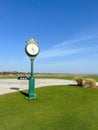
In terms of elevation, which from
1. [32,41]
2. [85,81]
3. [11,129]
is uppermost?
[32,41]

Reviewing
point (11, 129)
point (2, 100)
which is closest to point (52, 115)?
point (11, 129)

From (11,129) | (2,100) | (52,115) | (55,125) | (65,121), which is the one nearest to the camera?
(11,129)

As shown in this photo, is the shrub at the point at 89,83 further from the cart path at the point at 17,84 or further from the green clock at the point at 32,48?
the green clock at the point at 32,48

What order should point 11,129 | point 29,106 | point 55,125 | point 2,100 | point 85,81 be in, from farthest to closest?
point 85,81, point 2,100, point 29,106, point 55,125, point 11,129

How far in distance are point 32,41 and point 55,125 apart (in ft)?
18.8

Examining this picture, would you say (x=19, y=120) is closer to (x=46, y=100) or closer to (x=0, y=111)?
(x=0, y=111)

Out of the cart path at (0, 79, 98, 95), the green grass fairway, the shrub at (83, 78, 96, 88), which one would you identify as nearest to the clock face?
the green grass fairway

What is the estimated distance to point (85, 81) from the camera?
1497 cm

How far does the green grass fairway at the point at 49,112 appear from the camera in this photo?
6017mm

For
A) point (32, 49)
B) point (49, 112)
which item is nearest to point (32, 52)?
point (32, 49)

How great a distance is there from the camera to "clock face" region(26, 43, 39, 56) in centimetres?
1043

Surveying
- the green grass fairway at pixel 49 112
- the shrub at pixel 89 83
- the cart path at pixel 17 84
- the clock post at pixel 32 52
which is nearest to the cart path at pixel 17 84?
the cart path at pixel 17 84

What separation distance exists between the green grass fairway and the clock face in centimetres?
245

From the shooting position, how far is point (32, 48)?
10.5 m
